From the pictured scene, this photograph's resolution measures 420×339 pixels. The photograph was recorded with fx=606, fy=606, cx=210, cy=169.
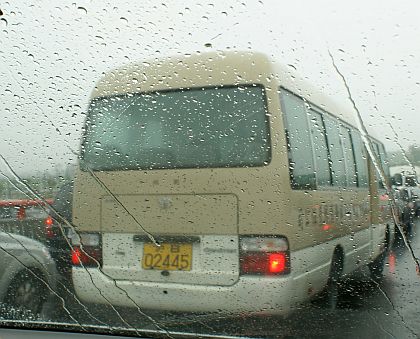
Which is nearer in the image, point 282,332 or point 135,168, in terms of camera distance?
point 282,332

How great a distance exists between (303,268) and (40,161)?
1.69 metres

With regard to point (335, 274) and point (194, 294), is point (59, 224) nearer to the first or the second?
point (194, 294)

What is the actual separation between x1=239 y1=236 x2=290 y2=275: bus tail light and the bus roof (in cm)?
76

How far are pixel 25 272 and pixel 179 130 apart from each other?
1.25m

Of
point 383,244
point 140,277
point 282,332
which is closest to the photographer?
point 282,332

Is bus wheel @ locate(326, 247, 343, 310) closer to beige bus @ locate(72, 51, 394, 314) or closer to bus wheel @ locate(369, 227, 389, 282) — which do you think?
beige bus @ locate(72, 51, 394, 314)

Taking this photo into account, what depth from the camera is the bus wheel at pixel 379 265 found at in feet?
10.2

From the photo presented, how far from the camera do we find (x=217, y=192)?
132 inches

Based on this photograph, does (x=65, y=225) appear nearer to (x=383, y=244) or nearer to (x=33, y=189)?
(x=33, y=189)

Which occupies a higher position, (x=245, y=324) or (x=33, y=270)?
(x=33, y=270)

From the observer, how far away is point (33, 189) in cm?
360

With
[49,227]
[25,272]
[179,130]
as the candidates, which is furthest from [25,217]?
[179,130]

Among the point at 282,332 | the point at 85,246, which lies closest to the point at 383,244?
the point at 282,332

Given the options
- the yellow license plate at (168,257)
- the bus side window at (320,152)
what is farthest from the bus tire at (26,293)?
the bus side window at (320,152)
